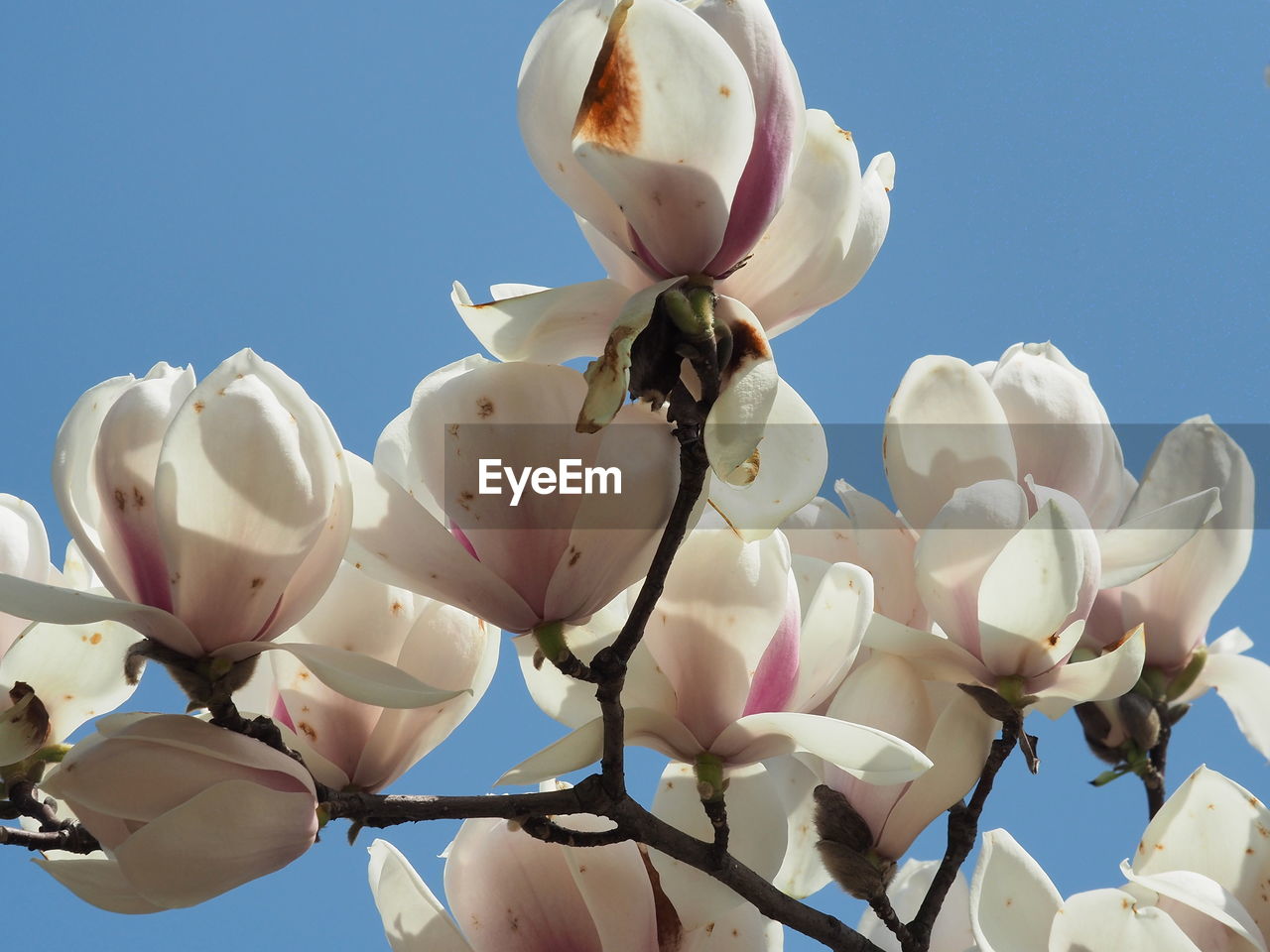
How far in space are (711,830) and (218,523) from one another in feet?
0.92

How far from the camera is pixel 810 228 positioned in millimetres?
547

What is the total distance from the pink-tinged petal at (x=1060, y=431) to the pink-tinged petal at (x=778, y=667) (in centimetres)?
16

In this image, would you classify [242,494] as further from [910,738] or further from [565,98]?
[910,738]

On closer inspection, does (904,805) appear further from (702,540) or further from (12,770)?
(12,770)

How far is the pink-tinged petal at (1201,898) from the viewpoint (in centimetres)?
61

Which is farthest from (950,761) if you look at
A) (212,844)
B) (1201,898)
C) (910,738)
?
(212,844)

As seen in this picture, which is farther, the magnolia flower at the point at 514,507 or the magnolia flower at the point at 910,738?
the magnolia flower at the point at 910,738

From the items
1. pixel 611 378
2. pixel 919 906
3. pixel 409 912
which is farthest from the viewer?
pixel 919 906

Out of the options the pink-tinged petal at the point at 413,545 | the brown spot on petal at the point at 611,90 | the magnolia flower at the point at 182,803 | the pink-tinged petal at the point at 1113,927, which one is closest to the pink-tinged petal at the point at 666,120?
the brown spot on petal at the point at 611,90

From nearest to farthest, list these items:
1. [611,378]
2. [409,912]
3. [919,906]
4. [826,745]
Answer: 1. [611,378]
2. [826,745]
3. [409,912]
4. [919,906]

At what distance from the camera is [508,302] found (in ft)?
1.73

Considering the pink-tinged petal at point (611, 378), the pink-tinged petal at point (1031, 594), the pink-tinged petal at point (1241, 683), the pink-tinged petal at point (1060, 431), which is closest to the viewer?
the pink-tinged petal at point (611, 378)

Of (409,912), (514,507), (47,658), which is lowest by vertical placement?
(409,912)

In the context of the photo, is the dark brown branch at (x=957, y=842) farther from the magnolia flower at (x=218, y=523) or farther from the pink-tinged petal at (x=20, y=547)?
the pink-tinged petal at (x=20, y=547)
